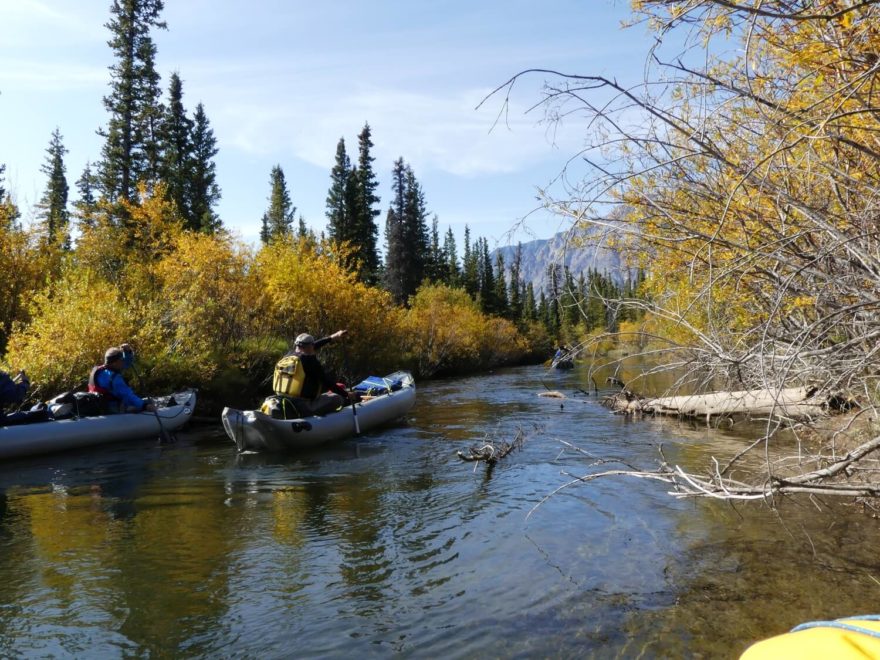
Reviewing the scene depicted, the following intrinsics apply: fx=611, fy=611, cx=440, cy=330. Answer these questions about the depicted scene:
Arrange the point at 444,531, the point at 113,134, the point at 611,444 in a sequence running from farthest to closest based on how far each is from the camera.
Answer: the point at 113,134 < the point at 611,444 < the point at 444,531

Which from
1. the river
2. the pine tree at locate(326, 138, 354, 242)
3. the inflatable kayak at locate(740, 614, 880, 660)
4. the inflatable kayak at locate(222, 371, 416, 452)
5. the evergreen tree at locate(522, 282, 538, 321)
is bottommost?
the river

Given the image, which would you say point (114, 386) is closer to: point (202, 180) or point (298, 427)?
point (298, 427)

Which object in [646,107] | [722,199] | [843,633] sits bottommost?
[843,633]

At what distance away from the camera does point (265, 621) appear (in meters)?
4.69

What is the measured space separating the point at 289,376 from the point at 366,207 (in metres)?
35.1

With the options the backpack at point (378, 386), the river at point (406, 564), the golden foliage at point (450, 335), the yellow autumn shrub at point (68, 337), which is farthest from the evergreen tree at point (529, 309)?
the river at point (406, 564)

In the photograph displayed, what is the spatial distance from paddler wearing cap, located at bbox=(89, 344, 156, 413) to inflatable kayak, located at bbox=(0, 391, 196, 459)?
0.23 m

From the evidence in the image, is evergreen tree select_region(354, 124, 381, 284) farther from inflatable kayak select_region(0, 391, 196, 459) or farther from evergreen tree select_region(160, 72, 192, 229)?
inflatable kayak select_region(0, 391, 196, 459)

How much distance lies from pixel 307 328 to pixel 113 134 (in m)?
16.0

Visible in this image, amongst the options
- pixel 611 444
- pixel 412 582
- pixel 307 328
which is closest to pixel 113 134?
pixel 307 328

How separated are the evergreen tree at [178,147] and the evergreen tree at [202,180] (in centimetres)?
36

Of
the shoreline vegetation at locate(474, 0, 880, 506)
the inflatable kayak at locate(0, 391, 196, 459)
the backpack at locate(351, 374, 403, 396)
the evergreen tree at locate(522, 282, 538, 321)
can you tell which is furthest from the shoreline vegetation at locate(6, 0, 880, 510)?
the evergreen tree at locate(522, 282, 538, 321)

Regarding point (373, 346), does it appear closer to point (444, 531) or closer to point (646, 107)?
point (444, 531)

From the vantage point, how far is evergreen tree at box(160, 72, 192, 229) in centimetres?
3550
